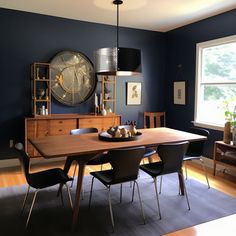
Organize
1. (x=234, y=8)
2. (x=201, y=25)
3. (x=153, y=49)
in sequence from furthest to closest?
1. (x=153, y=49)
2. (x=201, y=25)
3. (x=234, y=8)

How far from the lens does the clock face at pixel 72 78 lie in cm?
467

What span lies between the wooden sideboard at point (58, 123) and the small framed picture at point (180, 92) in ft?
4.58

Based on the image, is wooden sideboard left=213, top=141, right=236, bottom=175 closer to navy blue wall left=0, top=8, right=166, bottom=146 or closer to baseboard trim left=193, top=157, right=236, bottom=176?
baseboard trim left=193, top=157, right=236, bottom=176

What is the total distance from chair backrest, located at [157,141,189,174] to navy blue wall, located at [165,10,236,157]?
194cm

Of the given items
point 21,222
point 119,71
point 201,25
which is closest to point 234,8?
point 201,25

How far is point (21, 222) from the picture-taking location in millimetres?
2605

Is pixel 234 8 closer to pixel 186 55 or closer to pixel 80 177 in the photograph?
pixel 186 55

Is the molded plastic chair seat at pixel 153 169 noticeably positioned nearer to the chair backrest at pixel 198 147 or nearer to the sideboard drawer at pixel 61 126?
the chair backrest at pixel 198 147

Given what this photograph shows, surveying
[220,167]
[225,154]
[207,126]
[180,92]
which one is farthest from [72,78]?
[220,167]

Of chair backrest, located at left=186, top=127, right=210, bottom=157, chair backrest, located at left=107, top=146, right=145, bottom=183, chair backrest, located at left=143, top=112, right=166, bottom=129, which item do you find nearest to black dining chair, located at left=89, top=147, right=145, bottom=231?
chair backrest, located at left=107, top=146, right=145, bottom=183

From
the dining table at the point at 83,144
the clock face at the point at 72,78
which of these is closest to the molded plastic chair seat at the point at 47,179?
the dining table at the point at 83,144

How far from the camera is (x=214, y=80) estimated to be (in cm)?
460

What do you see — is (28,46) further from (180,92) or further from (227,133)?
(227,133)

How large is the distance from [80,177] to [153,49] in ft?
12.8
